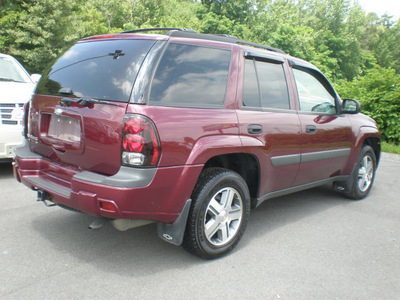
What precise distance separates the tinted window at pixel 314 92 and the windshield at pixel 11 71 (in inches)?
191

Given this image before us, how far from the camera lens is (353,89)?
12141 mm

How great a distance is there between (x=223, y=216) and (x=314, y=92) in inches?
84.0

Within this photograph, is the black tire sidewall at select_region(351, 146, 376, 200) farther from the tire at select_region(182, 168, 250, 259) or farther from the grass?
the grass

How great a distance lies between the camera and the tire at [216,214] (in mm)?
2859

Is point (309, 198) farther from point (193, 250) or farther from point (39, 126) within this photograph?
point (39, 126)

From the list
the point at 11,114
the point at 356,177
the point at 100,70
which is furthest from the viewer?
the point at 11,114

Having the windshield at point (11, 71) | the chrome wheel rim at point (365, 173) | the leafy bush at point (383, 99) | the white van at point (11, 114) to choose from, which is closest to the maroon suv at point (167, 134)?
the chrome wheel rim at point (365, 173)

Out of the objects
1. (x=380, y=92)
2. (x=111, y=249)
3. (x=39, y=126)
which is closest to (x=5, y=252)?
(x=111, y=249)

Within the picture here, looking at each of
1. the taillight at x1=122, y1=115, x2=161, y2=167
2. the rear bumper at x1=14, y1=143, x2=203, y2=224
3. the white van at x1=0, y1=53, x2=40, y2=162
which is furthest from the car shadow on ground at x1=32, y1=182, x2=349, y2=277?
the white van at x1=0, y1=53, x2=40, y2=162

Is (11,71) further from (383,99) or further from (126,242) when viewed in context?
(383,99)

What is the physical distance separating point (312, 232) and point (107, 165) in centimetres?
240

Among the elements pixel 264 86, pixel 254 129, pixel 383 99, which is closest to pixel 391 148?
pixel 383 99

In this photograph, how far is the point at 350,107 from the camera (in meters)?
4.64

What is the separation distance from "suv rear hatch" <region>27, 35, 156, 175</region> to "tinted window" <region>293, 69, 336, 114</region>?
2012mm
